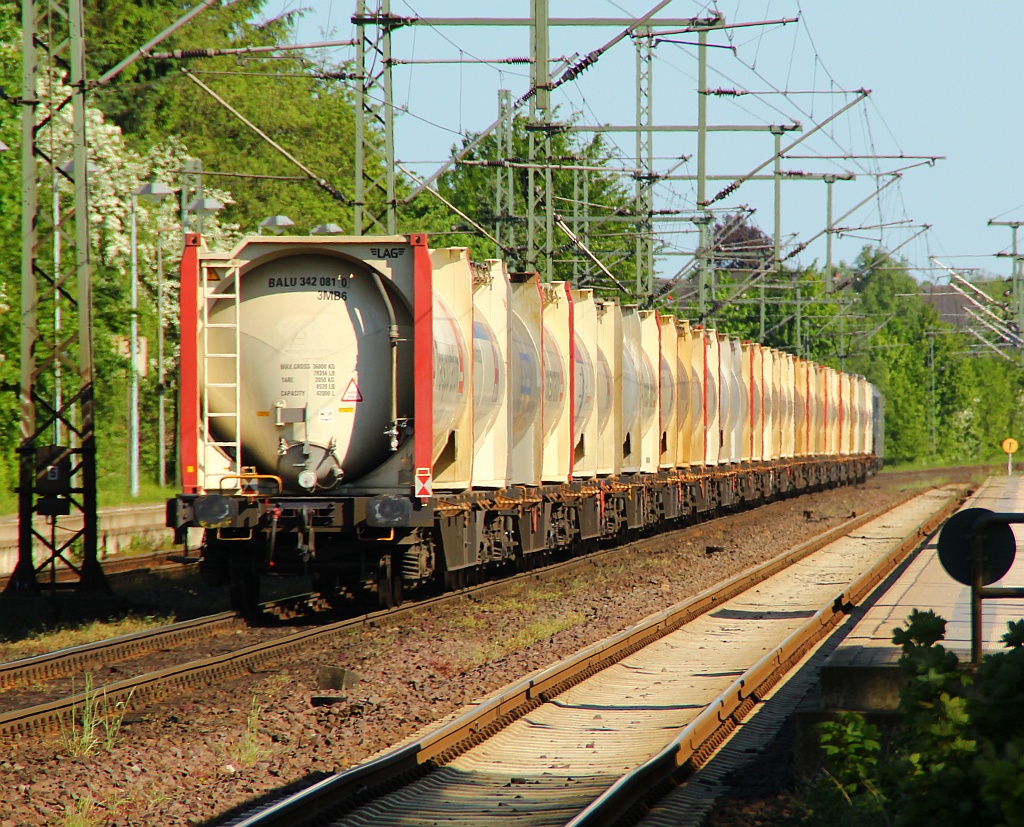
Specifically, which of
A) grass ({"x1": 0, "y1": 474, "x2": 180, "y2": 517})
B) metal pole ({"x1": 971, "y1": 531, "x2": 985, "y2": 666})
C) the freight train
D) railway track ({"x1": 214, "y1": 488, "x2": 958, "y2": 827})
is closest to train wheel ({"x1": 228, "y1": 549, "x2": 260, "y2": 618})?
the freight train

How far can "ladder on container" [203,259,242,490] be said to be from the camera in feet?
45.4

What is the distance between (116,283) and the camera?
114ft

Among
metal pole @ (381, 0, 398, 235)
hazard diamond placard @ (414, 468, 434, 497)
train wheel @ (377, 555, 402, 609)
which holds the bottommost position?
train wheel @ (377, 555, 402, 609)

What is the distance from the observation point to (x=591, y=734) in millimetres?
9617

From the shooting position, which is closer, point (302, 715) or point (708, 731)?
point (708, 731)

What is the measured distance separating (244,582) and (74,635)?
181 centimetres

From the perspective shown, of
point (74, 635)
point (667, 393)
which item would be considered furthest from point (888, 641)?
point (667, 393)

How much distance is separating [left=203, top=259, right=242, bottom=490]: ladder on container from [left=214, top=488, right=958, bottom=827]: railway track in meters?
4.26

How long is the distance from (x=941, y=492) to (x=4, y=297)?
3627 centimetres

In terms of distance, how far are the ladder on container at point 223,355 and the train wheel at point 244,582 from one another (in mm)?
1065

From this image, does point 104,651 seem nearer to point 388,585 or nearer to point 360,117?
point 388,585

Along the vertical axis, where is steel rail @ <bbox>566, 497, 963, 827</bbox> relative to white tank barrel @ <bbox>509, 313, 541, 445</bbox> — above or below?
below

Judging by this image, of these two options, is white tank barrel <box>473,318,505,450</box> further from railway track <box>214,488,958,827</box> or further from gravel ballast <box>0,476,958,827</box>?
railway track <box>214,488,958,827</box>

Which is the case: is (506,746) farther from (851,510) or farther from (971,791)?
(851,510)
